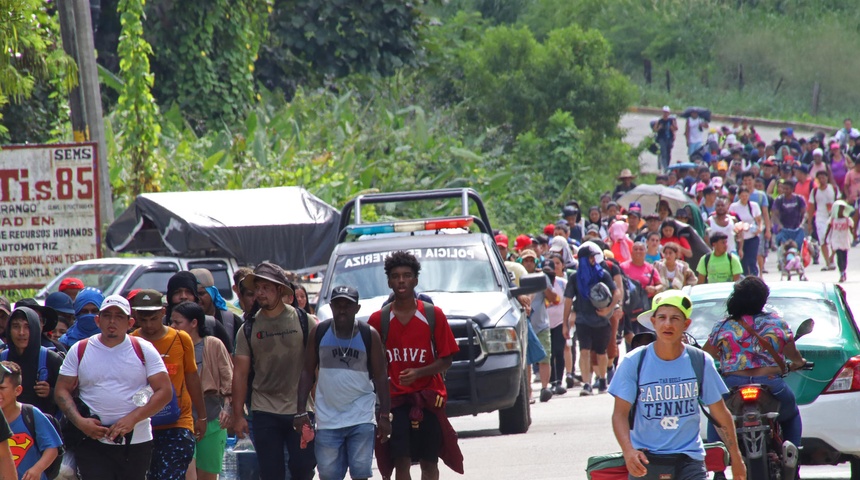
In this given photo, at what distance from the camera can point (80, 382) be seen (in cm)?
830

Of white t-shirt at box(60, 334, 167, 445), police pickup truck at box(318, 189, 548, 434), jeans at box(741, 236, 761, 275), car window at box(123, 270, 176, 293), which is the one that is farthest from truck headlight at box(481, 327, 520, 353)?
jeans at box(741, 236, 761, 275)

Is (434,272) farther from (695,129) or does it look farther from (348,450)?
(695,129)

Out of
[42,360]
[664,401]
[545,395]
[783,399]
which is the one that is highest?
[664,401]

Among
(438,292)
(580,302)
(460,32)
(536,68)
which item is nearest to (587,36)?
(536,68)

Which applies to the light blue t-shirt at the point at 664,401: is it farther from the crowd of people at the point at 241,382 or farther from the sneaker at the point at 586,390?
the sneaker at the point at 586,390

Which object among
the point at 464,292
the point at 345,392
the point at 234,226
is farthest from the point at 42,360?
the point at 234,226

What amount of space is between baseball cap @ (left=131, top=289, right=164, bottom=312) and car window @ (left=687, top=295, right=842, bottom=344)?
4037 mm

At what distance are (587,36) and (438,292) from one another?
A: 25663 mm

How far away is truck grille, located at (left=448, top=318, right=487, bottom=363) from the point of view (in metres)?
12.5

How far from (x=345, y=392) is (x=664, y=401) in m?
2.42

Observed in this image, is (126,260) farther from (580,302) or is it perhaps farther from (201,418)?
(201,418)

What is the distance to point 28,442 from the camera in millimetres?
7473

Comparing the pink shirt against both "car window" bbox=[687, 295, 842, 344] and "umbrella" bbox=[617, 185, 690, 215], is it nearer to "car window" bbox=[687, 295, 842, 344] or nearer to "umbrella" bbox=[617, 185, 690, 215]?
"car window" bbox=[687, 295, 842, 344]

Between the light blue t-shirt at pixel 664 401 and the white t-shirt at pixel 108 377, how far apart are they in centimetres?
277
